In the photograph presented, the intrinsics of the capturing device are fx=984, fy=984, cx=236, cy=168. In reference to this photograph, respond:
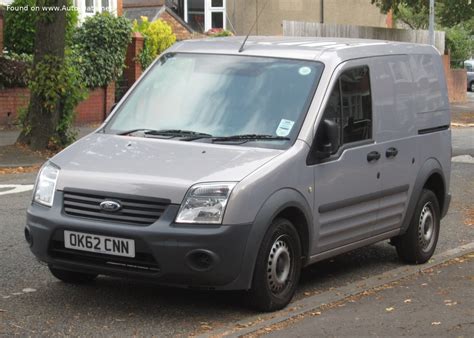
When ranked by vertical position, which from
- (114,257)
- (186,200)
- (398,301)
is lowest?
(398,301)

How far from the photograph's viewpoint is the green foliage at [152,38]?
2745 cm

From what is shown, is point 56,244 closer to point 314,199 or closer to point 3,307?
point 3,307

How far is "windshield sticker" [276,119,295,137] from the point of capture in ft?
23.0

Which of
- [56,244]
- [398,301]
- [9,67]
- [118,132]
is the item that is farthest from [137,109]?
[9,67]

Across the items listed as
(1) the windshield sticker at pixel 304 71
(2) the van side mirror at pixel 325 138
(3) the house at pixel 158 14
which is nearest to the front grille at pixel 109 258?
(2) the van side mirror at pixel 325 138

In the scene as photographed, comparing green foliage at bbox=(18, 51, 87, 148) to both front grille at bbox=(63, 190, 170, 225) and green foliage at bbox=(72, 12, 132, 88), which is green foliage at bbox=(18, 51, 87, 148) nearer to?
green foliage at bbox=(72, 12, 132, 88)

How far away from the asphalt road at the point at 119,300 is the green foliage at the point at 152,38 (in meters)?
18.5

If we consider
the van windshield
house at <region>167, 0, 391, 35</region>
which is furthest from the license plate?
house at <region>167, 0, 391, 35</region>

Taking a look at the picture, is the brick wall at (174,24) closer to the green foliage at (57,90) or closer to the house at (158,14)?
the house at (158,14)

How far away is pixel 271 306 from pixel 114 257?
1138 mm

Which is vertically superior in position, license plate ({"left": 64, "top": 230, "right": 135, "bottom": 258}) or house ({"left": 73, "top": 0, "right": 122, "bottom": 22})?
house ({"left": 73, "top": 0, "right": 122, "bottom": 22})

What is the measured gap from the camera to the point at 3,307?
6.77 metres

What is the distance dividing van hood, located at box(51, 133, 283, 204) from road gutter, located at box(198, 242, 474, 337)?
0.92 m

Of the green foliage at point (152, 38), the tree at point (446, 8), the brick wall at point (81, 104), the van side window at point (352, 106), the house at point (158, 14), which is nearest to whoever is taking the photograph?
the van side window at point (352, 106)
